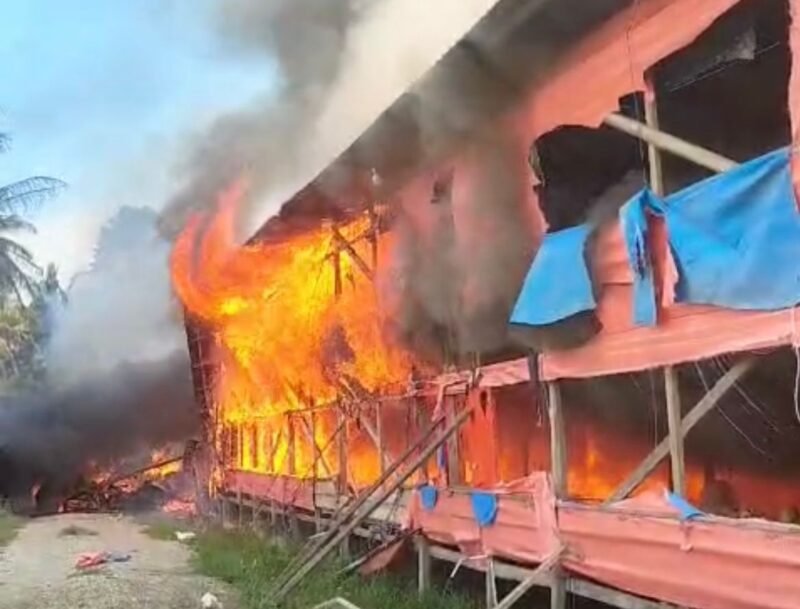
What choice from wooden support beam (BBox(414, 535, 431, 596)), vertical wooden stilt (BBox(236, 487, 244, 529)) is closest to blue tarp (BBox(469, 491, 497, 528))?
wooden support beam (BBox(414, 535, 431, 596))

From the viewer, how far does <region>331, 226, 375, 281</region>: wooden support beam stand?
13.9 metres

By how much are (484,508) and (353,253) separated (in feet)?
17.7

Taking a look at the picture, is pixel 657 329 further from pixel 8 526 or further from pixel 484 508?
pixel 8 526

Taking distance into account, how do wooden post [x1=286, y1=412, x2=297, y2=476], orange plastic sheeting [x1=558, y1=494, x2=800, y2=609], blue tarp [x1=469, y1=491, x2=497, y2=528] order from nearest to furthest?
orange plastic sheeting [x1=558, y1=494, x2=800, y2=609]
blue tarp [x1=469, y1=491, x2=497, y2=528]
wooden post [x1=286, y1=412, x2=297, y2=476]

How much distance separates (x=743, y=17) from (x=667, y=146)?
102cm

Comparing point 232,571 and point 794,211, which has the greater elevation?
point 794,211

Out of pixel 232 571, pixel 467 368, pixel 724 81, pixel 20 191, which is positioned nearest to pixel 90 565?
pixel 232 571

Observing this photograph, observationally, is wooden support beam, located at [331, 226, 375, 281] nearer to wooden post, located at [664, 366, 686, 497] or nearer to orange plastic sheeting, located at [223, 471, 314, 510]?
orange plastic sheeting, located at [223, 471, 314, 510]

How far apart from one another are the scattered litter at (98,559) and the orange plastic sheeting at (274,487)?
2750mm

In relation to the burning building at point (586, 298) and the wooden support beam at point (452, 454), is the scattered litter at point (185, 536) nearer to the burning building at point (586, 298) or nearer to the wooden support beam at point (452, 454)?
the burning building at point (586, 298)

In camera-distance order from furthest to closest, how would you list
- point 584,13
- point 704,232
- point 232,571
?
point 232,571, point 584,13, point 704,232

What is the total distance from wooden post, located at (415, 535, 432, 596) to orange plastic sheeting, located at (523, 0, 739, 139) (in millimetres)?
4866

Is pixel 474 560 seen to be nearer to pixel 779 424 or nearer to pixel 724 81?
pixel 779 424

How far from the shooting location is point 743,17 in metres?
6.95
